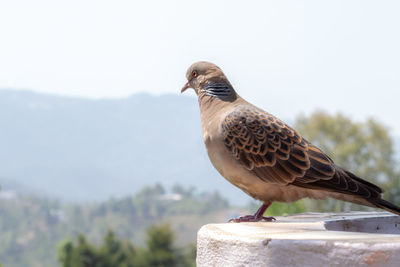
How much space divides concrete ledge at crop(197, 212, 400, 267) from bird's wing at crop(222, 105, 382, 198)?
320mm

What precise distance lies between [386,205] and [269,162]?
0.99 meters

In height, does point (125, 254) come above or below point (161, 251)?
below

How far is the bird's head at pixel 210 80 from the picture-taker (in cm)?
566

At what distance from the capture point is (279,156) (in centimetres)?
A: 520

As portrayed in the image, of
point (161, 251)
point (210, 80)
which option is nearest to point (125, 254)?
point (161, 251)

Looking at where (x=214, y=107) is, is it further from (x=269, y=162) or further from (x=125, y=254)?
(x=125, y=254)

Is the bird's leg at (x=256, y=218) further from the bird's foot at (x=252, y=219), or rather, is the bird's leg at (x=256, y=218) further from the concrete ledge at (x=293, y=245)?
the concrete ledge at (x=293, y=245)

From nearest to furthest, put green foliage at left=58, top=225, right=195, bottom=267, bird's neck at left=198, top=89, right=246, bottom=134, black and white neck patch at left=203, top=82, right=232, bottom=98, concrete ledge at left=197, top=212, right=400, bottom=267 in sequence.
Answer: concrete ledge at left=197, top=212, right=400, bottom=267, bird's neck at left=198, top=89, right=246, bottom=134, black and white neck patch at left=203, top=82, right=232, bottom=98, green foliage at left=58, top=225, right=195, bottom=267

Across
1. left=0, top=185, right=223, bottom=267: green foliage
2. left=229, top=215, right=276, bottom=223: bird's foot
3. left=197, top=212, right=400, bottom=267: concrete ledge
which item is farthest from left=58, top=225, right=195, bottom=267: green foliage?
left=0, top=185, right=223, bottom=267: green foliage

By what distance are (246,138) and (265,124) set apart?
229 millimetres

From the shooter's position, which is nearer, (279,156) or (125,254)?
(279,156)

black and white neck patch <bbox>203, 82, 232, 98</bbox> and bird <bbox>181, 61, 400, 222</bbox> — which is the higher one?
black and white neck patch <bbox>203, 82, 232, 98</bbox>

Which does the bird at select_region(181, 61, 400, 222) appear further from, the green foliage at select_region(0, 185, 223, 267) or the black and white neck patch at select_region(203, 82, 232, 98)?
the green foliage at select_region(0, 185, 223, 267)

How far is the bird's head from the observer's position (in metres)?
5.66
